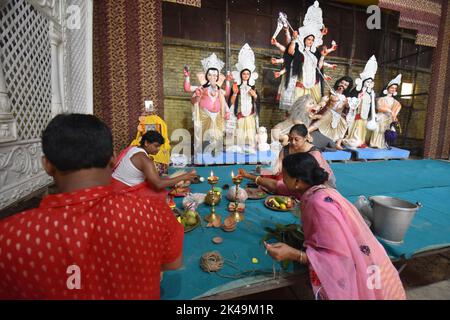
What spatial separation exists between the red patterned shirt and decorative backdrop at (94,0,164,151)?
4.51m

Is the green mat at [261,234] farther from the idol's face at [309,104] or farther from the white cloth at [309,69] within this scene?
the white cloth at [309,69]

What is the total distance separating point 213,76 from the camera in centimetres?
564

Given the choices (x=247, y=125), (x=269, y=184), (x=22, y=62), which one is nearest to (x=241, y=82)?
(x=247, y=125)

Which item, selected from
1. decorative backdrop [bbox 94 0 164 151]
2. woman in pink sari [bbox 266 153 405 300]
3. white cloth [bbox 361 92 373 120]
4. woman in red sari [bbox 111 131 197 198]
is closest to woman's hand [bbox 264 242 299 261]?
woman in pink sari [bbox 266 153 405 300]

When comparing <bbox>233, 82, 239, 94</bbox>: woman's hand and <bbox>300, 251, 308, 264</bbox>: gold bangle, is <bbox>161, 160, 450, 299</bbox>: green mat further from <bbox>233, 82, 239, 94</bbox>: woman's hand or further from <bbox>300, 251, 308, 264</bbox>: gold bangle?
<bbox>233, 82, 239, 94</bbox>: woman's hand

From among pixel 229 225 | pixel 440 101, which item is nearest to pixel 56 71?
pixel 229 225

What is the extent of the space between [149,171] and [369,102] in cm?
682

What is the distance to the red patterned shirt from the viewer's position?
0.78 metres

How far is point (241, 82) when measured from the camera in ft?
20.2

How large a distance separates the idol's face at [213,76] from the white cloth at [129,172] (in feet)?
12.3

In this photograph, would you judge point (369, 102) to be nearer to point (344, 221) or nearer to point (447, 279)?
point (447, 279)

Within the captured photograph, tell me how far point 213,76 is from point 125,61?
73.0 inches

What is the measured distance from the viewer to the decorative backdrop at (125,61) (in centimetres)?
470

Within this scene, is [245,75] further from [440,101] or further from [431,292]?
[440,101]
